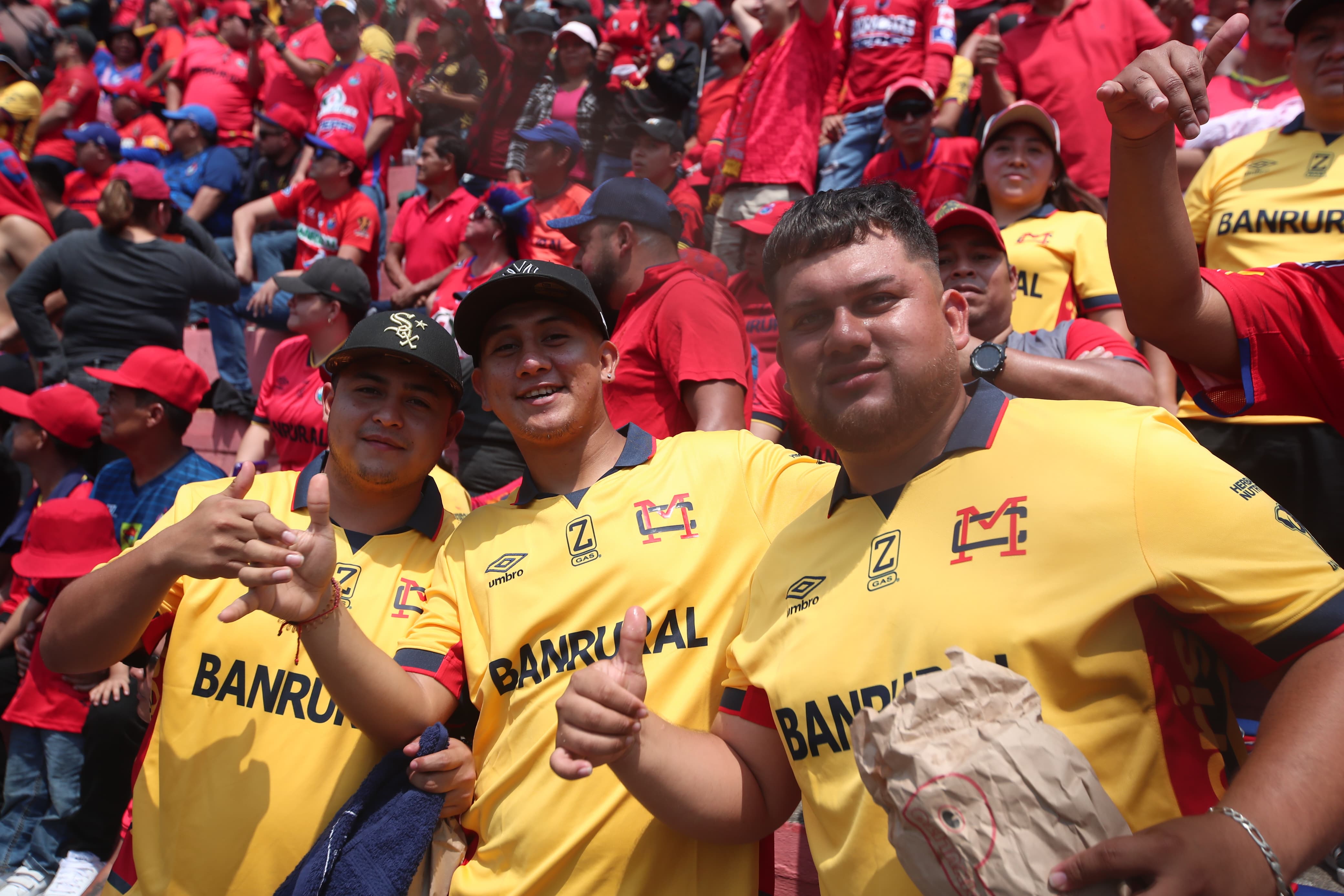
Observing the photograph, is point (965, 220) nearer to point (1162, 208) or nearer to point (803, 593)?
point (1162, 208)

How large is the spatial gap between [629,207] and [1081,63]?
3.37 m

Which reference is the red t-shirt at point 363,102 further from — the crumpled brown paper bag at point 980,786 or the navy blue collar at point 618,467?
the crumpled brown paper bag at point 980,786

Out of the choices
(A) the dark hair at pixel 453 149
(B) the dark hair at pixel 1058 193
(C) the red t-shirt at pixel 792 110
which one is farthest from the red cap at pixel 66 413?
(B) the dark hair at pixel 1058 193

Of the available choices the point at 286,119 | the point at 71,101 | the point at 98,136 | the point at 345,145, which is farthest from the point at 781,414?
the point at 71,101

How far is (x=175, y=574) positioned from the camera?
86.6 inches

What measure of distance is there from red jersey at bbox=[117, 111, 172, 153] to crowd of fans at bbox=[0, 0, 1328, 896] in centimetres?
328

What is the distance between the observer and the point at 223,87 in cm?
1060

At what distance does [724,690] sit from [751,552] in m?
0.40

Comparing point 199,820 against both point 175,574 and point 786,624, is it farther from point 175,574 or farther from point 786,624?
point 786,624

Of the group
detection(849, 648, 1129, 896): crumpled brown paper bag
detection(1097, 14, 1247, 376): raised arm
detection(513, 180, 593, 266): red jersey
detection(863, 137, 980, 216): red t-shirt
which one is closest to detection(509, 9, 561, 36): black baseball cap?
detection(513, 180, 593, 266): red jersey

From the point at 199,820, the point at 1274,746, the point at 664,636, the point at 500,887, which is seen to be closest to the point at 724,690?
the point at 664,636

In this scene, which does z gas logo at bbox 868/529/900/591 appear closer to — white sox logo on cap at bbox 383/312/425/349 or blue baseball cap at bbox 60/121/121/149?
white sox logo on cap at bbox 383/312/425/349

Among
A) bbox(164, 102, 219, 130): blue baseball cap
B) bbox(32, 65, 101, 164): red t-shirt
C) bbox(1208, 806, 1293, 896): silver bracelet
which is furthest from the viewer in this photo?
bbox(32, 65, 101, 164): red t-shirt

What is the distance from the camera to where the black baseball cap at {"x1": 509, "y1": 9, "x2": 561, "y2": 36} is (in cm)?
817
